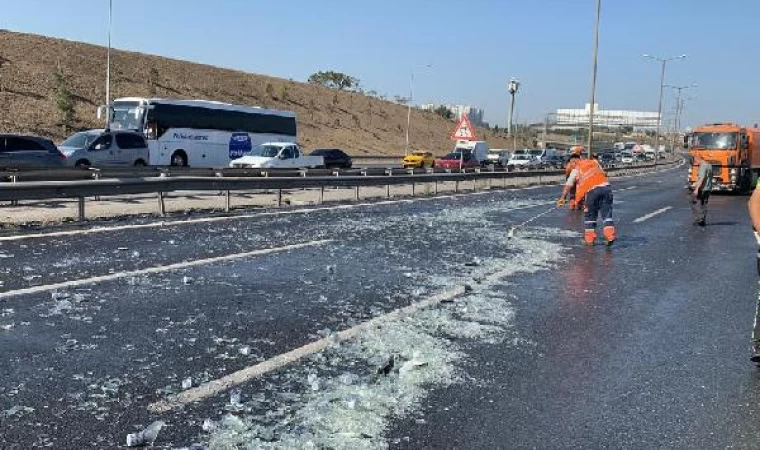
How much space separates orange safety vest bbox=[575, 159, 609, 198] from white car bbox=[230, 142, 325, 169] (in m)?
18.7

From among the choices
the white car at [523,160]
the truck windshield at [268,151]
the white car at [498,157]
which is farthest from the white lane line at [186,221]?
the white car at [498,157]

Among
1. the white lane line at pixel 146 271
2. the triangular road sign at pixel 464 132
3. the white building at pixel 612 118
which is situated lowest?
Answer: the white lane line at pixel 146 271

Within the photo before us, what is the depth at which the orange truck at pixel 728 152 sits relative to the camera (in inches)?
1216

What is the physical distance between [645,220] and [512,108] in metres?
76.9

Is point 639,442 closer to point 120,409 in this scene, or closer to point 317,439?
point 317,439

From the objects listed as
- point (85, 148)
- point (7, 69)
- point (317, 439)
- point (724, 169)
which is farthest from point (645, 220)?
point (7, 69)

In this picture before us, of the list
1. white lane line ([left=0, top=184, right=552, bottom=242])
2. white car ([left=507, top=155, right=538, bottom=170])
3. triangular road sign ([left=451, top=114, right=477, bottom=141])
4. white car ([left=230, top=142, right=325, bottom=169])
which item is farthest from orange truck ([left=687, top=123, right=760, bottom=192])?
white car ([left=507, top=155, right=538, bottom=170])

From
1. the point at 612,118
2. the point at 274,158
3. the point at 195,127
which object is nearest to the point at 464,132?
the point at 274,158

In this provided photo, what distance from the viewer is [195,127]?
3516 cm

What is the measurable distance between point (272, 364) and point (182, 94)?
6705cm

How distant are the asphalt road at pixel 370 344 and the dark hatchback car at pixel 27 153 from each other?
10713mm

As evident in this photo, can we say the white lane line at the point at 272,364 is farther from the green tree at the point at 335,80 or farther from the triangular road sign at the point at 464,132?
the green tree at the point at 335,80

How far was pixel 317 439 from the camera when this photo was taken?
13.6 feet

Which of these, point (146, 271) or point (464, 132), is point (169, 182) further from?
point (464, 132)
